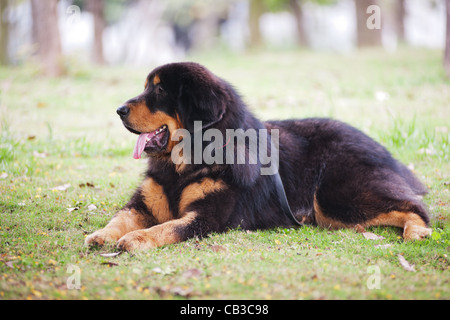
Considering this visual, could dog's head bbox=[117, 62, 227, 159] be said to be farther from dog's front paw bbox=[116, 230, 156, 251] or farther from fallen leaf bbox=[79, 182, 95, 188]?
fallen leaf bbox=[79, 182, 95, 188]

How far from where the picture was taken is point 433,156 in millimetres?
7680

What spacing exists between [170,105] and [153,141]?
1.35 feet

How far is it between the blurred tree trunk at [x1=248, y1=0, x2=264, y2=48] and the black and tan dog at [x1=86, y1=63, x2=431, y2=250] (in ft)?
58.2

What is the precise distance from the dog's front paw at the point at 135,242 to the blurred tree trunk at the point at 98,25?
22047 mm

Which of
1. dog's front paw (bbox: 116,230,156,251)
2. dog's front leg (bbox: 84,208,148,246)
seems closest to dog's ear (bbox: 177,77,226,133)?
dog's front leg (bbox: 84,208,148,246)

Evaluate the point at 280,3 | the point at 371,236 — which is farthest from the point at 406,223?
the point at 280,3

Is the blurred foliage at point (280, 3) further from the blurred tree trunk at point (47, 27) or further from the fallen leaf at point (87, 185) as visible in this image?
the fallen leaf at point (87, 185)

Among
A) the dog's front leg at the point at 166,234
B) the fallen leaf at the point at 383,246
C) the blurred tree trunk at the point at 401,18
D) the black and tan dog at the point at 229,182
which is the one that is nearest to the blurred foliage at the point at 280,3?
the blurred tree trunk at the point at 401,18

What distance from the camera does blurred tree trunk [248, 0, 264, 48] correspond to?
2223cm
